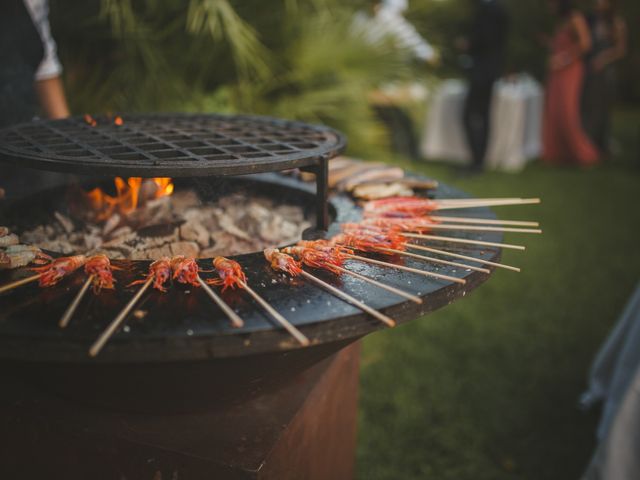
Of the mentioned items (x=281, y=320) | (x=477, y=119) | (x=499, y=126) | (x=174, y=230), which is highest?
(x=281, y=320)

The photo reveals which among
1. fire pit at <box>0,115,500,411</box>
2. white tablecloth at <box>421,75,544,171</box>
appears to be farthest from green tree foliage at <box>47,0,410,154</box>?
white tablecloth at <box>421,75,544,171</box>

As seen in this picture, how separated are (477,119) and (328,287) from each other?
25.3 ft

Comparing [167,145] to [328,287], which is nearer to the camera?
[328,287]

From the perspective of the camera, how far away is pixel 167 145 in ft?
5.64

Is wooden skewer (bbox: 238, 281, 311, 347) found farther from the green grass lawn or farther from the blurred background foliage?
the blurred background foliage

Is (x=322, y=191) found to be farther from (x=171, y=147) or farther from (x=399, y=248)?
(x=171, y=147)

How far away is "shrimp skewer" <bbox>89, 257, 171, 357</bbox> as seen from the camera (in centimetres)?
99

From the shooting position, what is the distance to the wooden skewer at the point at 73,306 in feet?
3.39

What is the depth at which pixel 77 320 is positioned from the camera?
1111 millimetres

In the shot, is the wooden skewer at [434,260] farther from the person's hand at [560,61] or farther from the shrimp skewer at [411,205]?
the person's hand at [560,61]

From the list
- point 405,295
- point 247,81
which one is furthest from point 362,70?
point 405,295

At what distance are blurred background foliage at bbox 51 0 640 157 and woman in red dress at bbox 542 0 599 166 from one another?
428 centimetres

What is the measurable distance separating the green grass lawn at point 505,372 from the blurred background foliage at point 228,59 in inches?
87.0

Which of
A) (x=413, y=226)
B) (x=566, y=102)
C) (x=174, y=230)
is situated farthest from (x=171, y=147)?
(x=566, y=102)
